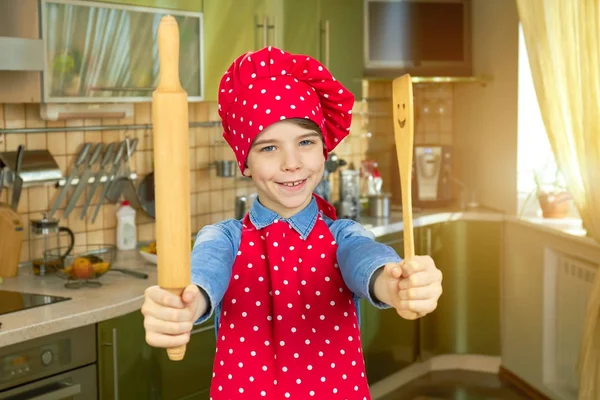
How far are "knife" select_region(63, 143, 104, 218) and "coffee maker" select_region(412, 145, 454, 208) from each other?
1956mm

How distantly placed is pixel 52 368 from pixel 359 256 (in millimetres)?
1549

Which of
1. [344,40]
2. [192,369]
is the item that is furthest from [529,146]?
[192,369]

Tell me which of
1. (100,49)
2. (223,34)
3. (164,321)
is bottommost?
(164,321)

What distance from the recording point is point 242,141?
142 centimetres

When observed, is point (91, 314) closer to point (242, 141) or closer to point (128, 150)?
point (128, 150)

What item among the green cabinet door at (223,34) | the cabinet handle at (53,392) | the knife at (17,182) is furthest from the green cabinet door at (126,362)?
the green cabinet door at (223,34)

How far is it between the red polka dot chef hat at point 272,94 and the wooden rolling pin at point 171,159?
622 mm

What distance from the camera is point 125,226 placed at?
357 cm

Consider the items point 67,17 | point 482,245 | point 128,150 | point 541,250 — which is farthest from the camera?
point 482,245

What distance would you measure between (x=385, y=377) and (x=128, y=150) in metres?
1.75

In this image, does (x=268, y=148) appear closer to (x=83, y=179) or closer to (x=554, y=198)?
(x=83, y=179)

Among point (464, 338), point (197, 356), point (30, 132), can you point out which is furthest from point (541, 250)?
point (30, 132)

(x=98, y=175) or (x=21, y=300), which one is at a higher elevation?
(x=98, y=175)

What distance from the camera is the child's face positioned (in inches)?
54.8
